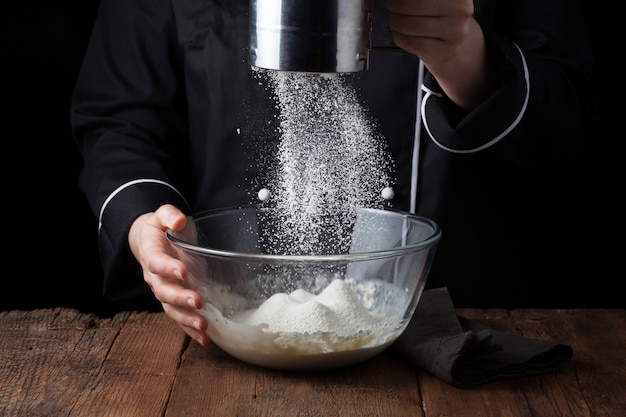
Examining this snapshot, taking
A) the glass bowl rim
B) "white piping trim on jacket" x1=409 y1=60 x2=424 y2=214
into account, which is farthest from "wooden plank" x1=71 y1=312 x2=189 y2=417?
"white piping trim on jacket" x1=409 y1=60 x2=424 y2=214

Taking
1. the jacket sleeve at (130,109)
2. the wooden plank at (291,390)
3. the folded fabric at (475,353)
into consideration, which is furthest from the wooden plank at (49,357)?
the folded fabric at (475,353)

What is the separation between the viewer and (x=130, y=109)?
155 centimetres

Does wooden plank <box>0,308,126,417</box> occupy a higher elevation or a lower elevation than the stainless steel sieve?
lower

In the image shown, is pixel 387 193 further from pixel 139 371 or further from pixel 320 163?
pixel 139 371

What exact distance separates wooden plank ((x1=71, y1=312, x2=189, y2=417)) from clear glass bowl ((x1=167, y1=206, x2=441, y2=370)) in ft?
0.28

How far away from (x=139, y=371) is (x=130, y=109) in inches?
27.3

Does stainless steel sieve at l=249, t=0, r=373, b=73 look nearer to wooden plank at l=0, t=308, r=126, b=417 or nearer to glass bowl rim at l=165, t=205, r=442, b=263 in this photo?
glass bowl rim at l=165, t=205, r=442, b=263

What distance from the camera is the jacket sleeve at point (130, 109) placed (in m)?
1.44

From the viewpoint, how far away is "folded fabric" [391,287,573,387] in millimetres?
966

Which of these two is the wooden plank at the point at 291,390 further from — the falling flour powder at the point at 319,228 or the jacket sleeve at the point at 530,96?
the jacket sleeve at the point at 530,96

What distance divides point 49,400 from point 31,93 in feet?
3.60

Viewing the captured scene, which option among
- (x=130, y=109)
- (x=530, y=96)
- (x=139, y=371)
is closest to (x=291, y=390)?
(x=139, y=371)

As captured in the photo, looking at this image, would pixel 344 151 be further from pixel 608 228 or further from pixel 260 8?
pixel 608 228

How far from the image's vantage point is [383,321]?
3.24 ft
